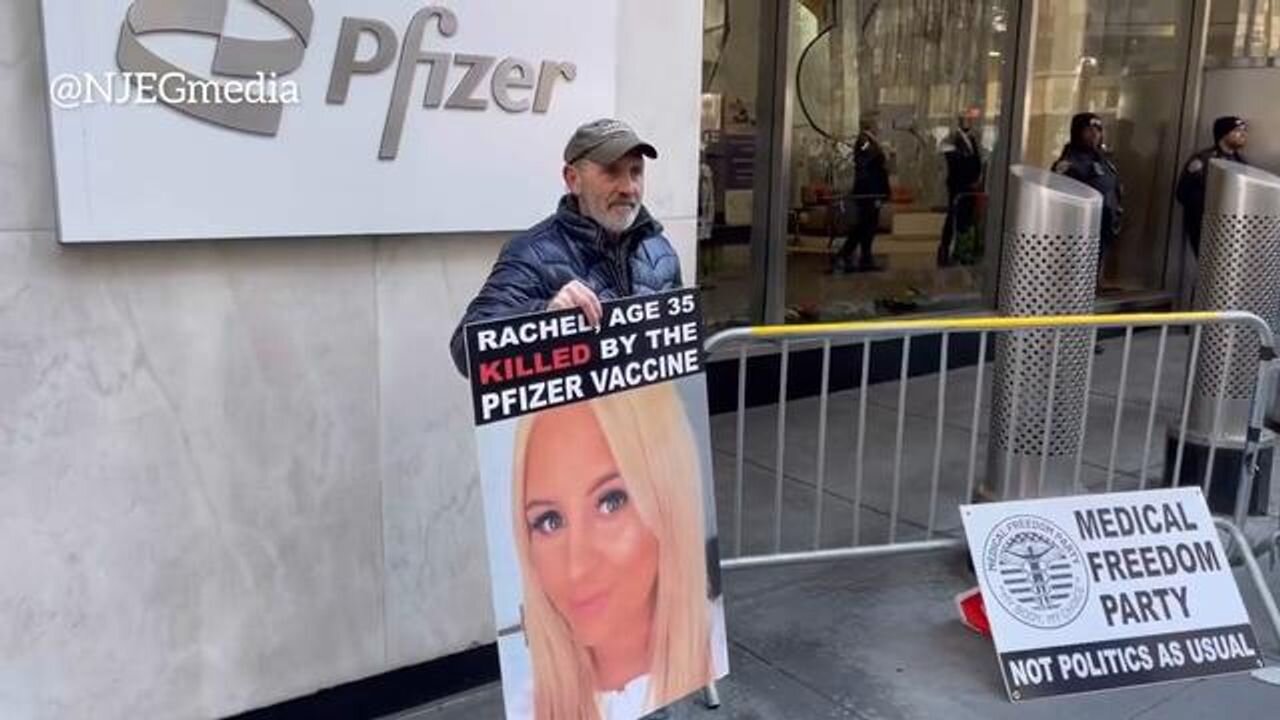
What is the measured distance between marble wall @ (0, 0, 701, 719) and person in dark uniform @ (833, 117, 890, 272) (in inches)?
197

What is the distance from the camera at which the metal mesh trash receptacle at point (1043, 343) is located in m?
4.34

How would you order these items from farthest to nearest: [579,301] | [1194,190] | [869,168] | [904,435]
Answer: [1194,190] → [869,168] → [904,435] → [579,301]

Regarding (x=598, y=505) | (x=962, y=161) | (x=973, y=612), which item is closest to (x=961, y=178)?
(x=962, y=161)

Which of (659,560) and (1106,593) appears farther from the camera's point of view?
(1106,593)

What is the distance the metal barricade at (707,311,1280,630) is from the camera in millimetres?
4020

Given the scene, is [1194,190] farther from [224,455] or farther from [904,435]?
[224,455]

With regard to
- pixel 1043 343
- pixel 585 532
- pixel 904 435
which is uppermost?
pixel 1043 343

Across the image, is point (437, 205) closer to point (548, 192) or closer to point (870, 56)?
point (548, 192)

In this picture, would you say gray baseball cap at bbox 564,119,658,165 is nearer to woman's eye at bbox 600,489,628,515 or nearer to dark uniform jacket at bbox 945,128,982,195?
woman's eye at bbox 600,489,628,515

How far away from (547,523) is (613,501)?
7.8 inches

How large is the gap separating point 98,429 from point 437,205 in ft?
3.67

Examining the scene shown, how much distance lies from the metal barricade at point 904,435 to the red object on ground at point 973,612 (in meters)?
0.20

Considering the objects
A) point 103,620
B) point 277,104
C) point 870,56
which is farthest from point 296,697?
point 870,56

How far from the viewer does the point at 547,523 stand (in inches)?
107
